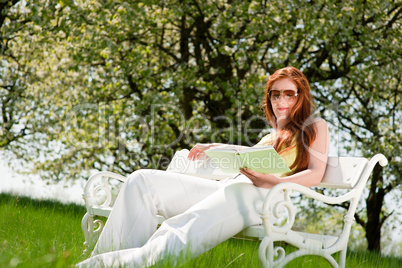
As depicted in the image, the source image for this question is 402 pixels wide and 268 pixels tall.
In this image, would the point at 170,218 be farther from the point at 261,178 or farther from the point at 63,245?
the point at 63,245

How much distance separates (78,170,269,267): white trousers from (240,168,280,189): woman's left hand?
0.04 m

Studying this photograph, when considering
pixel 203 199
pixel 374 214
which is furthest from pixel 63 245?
pixel 374 214

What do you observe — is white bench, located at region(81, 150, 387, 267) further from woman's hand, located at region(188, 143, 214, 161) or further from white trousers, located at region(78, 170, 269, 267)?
woman's hand, located at region(188, 143, 214, 161)

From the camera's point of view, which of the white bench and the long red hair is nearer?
the white bench

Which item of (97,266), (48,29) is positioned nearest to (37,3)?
(48,29)

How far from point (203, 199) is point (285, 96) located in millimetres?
940

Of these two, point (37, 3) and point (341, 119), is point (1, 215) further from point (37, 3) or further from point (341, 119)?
point (341, 119)

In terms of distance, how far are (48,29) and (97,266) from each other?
262 inches

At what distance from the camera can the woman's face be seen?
336 centimetres

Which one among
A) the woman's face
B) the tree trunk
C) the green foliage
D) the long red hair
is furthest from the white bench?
the tree trunk

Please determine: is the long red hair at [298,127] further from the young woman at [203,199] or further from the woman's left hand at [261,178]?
the woman's left hand at [261,178]

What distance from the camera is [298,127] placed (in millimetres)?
3250

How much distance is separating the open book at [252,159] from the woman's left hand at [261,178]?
0.26ft

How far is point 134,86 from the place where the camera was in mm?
8312
